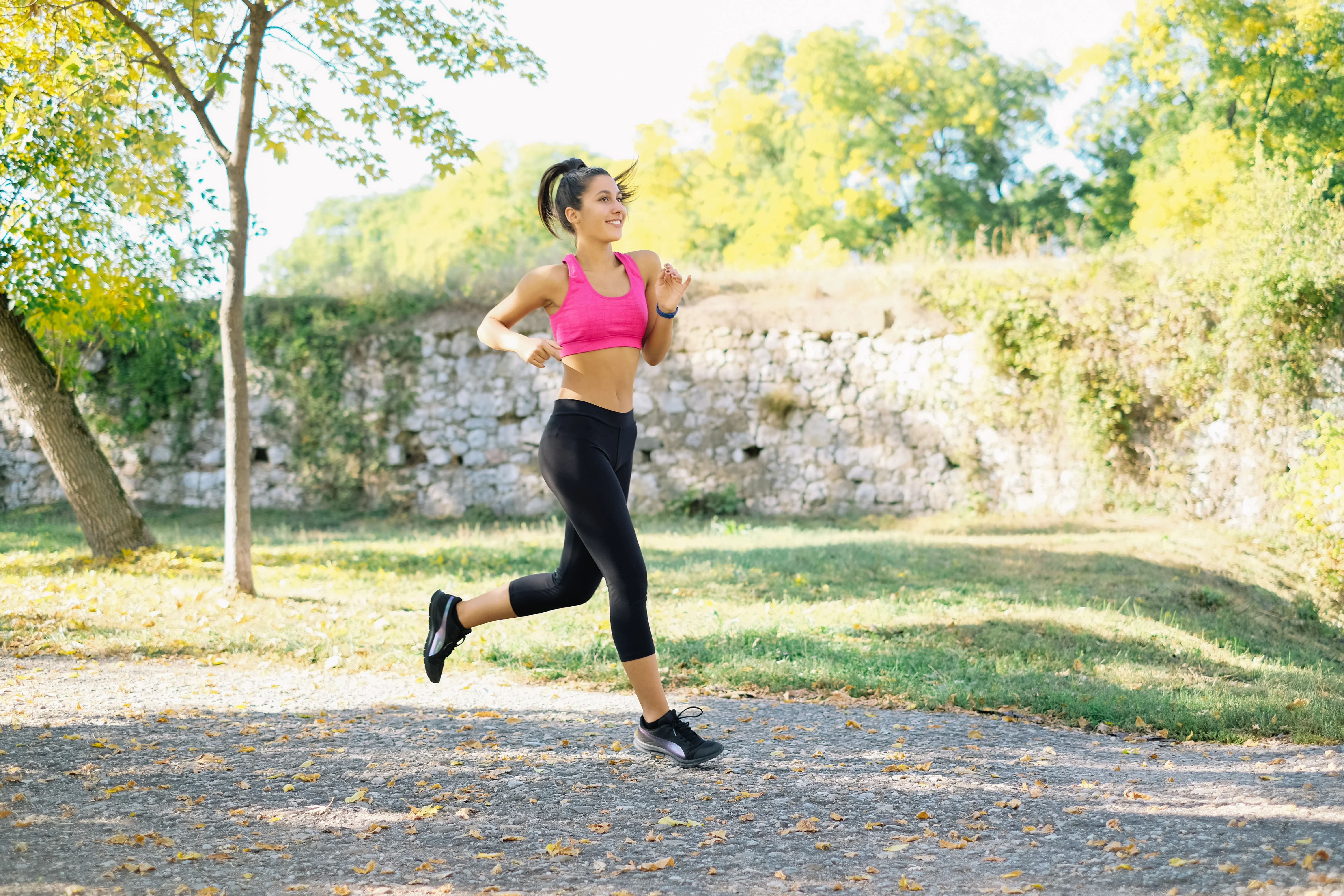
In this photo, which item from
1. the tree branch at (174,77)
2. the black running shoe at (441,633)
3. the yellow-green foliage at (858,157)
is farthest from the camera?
the yellow-green foliage at (858,157)

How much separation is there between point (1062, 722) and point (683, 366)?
9.62 metres

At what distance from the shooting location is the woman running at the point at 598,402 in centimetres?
348

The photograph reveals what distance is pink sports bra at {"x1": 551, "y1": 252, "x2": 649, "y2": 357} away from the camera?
3596 millimetres

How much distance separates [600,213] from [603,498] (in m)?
1.04

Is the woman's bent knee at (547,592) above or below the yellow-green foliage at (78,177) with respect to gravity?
below

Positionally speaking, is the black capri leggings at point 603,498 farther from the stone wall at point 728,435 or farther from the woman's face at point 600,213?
the stone wall at point 728,435

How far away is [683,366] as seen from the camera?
1367cm

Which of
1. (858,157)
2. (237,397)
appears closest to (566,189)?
(237,397)

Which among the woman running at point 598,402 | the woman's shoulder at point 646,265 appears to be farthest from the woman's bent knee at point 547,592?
the woman's shoulder at point 646,265

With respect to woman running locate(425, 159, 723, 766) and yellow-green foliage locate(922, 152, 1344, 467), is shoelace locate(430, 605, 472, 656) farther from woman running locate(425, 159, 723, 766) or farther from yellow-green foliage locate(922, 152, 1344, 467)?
yellow-green foliage locate(922, 152, 1344, 467)

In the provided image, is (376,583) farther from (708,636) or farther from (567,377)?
(567,377)

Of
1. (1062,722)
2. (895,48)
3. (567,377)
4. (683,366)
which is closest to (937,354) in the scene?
(683,366)

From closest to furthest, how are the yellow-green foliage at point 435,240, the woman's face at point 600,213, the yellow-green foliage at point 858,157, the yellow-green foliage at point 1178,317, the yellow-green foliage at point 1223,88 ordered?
the woman's face at point 600,213 → the yellow-green foliage at point 1178,317 → the yellow-green foliage at point 435,240 → the yellow-green foliage at point 1223,88 → the yellow-green foliage at point 858,157

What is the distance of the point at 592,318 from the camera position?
359cm
